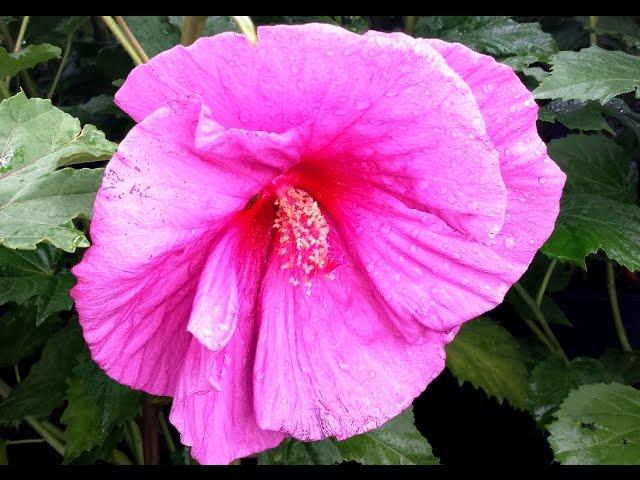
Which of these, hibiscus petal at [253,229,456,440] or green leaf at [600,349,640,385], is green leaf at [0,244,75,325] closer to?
hibiscus petal at [253,229,456,440]

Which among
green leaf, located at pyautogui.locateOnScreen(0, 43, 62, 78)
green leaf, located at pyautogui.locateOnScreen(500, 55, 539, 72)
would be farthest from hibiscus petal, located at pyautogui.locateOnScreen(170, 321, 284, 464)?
green leaf, located at pyautogui.locateOnScreen(500, 55, 539, 72)

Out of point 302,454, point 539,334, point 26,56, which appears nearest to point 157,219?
point 26,56

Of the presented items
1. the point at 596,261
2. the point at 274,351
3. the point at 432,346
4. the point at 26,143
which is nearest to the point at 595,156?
the point at 596,261

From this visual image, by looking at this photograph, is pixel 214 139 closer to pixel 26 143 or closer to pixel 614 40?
pixel 26 143

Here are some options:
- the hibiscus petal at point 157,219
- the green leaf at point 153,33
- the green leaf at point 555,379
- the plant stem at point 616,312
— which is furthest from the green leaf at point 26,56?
the plant stem at point 616,312

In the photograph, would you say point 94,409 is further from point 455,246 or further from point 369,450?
point 455,246

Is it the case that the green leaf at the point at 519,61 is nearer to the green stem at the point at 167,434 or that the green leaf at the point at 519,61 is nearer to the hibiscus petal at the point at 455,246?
the hibiscus petal at the point at 455,246

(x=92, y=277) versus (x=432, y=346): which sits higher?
(x=92, y=277)
